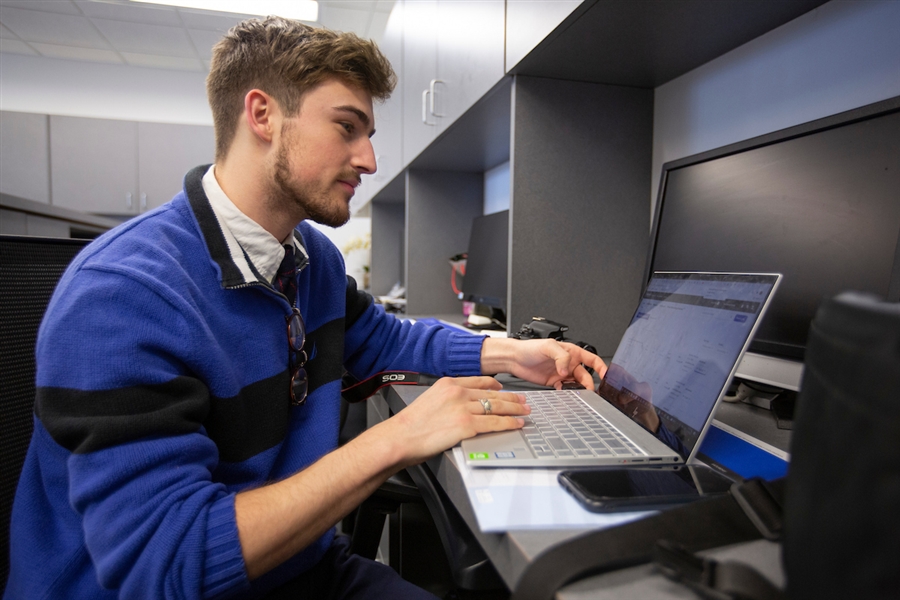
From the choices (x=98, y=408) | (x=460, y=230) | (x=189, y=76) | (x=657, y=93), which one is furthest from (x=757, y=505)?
(x=189, y=76)

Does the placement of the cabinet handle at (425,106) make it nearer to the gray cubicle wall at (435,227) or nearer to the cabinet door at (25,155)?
the gray cubicle wall at (435,227)

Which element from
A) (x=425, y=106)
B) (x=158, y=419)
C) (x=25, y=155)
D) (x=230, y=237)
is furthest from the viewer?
(x=25, y=155)

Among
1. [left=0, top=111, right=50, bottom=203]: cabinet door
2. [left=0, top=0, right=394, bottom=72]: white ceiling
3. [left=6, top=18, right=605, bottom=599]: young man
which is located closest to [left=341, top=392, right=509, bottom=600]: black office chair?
[left=6, top=18, right=605, bottom=599]: young man

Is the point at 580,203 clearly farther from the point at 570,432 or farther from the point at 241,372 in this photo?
the point at 241,372

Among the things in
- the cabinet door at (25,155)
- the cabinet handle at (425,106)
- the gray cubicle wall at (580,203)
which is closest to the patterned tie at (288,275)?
the gray cubicle wall at (580,203)

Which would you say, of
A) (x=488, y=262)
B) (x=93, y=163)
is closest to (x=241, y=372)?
(x=488, y=262)

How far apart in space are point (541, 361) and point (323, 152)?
0.50 metres

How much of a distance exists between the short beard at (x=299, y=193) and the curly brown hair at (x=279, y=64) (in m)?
0.08

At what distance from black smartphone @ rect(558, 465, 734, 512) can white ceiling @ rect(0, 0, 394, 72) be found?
315cm

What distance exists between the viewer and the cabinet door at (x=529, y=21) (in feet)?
2.93

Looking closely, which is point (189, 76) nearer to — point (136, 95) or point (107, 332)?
point (136, 95)

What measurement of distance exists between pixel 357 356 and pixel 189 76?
427cm

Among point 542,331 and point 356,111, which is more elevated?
point 356,111

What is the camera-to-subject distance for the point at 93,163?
3.94 m
